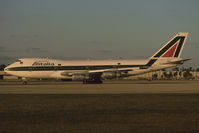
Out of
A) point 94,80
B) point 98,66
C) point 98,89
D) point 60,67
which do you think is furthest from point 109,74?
point 98,89

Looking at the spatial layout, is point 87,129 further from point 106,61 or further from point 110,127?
point 106,61

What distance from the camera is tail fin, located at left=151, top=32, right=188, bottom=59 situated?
184 ft

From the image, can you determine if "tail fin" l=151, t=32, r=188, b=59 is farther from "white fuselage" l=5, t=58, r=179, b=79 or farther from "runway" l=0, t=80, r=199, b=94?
"runway" l=0, t=80, r=199, b=94

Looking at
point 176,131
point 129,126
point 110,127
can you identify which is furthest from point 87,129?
point 176,131

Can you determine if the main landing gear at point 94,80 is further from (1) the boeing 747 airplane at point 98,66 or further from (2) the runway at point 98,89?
(2) the runway at point 98,89

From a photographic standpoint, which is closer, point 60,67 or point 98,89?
point 98,89

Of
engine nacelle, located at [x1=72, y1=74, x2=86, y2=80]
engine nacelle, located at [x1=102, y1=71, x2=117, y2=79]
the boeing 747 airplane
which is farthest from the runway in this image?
the boeing 747 airplane

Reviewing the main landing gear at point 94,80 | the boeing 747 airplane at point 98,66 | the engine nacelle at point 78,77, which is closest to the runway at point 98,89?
the engine nacelle at point 78,77

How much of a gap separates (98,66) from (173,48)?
1405 centimetres

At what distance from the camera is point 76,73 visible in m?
55.2

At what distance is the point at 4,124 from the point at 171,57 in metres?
47.9

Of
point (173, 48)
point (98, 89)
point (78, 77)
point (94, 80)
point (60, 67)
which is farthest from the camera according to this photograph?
point (94, 80)

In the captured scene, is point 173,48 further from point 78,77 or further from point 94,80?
point 78,77

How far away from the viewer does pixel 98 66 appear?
5594 cm
